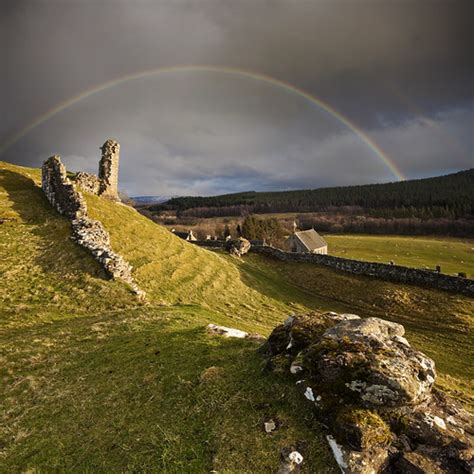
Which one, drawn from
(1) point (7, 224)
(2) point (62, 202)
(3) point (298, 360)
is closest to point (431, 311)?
(3) point (298, 360)

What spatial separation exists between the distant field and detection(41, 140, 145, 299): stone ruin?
85.3 metres

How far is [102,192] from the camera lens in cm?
4222

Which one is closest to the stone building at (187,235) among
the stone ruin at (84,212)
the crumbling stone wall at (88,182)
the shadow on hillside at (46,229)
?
the crumbling stone wall at (88,182)

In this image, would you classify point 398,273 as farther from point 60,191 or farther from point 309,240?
point 309,240

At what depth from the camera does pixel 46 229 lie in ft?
98.3

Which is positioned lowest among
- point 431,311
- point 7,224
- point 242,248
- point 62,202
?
point 431,311

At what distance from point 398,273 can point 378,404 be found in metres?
40.6

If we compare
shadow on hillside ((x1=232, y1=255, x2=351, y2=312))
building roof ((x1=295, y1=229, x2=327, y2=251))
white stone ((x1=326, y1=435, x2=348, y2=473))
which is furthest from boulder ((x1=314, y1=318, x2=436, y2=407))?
building roof ((x1=295, y1=229, x2=327, y2=251))

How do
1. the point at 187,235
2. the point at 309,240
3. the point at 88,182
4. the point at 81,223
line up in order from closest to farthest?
the point at 81,223, the point at 88,182, the point at 309,240, the point at 187,235

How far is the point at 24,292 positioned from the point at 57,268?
3.44m

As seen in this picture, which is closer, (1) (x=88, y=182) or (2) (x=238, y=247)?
(1) (x=88, y=182)

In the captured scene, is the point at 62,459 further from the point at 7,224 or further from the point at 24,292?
the point at 7,224

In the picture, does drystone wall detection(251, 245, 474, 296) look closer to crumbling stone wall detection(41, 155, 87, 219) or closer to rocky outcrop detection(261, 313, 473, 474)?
crumbling stone wall detection(41, 155, 87, 219)

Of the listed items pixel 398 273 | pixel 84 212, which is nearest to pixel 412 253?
pixel 398 273
